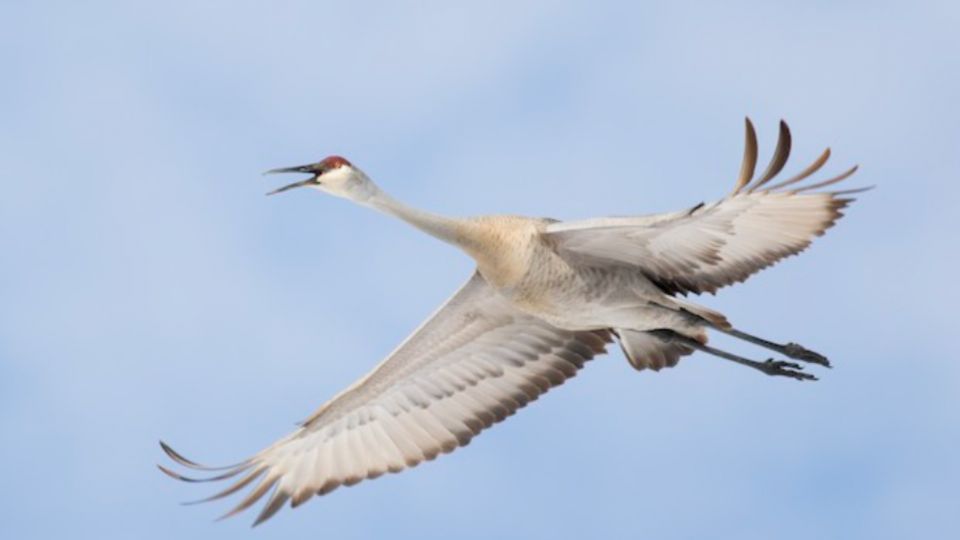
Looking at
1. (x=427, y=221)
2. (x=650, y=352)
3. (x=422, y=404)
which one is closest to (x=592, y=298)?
(x=650, y=352)

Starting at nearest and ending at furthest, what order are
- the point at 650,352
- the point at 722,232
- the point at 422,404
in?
1. the point at 722,232
2. the point at 650,352
3. the point at 422,404

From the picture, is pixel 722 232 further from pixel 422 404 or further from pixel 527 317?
pixel 422 404

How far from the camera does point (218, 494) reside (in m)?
16.3

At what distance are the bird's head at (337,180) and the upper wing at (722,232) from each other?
5.03 ft

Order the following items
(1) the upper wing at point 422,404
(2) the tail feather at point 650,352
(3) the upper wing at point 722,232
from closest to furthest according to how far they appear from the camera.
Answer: (3) the upper wing at point 722,232
(2) the tail feather at point 650,352
(1) the upper wing at point 422,404

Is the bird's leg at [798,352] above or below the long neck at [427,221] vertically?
below

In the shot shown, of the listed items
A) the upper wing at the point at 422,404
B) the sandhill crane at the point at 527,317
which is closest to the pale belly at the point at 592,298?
the sandhill crane at the point at 527,317

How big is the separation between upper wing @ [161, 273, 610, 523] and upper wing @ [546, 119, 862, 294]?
1260 millimetres

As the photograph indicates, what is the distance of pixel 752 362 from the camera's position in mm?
16031

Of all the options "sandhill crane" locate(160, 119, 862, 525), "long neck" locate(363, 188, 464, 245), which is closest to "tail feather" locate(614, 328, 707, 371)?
"sandhill crane" locate(160, 119, 862, 525)

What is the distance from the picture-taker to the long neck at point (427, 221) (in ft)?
49.9

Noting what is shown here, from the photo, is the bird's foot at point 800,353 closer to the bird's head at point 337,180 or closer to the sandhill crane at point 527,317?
the sandhill crane at point 527,317

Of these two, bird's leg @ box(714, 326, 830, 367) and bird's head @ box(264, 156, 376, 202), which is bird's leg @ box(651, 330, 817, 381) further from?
bird's head @ box(264, 156, 376, 202)

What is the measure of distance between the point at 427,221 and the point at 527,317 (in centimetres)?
164
